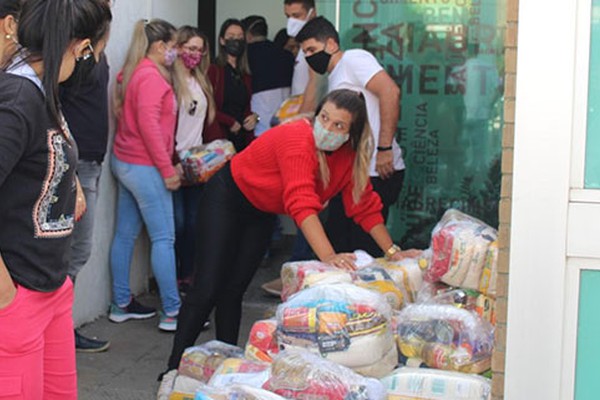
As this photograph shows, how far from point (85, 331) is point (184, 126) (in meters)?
1.47

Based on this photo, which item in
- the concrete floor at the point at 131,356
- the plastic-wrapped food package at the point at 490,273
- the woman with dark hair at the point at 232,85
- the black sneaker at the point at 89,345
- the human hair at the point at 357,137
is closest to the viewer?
the plastic-wrapped food package at the point at 490,273

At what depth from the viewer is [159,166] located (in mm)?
6191

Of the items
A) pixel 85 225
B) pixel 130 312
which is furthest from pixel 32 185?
pixel 130 312

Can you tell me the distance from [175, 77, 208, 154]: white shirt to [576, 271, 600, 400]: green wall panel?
384 centimetres

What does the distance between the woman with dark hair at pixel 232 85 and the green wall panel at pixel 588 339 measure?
14.6ft

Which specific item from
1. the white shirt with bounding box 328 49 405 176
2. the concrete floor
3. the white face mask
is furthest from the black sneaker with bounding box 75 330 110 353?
the white face mask

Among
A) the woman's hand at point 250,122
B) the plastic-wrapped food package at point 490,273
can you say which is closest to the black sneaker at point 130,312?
the woman's hand at point 250,122

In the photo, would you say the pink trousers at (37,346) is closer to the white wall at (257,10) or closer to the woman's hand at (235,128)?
the woman's hand at (235,128)

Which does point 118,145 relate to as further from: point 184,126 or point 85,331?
point 85,331

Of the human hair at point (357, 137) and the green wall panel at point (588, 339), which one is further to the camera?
the human hair at point (357, 137)

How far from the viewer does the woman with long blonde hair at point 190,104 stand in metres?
6.52

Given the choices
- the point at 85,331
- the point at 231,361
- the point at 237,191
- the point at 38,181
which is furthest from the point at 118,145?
the point at 38,181

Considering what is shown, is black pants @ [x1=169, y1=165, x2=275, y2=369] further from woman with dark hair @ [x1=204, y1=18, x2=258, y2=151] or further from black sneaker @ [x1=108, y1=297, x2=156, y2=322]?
woman with dark hair @ [x1=204, y1=18, x2=258, y2=151]

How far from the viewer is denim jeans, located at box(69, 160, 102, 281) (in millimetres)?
5262
